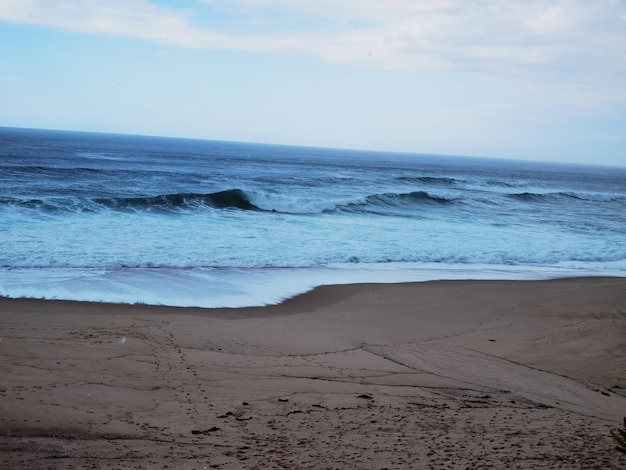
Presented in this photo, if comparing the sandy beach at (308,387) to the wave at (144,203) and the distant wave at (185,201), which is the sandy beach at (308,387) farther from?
the distant wave at (185,201)

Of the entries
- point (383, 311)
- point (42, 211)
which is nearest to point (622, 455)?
point (383, 311)

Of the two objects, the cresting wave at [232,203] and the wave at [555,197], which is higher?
the wave at [555,197]

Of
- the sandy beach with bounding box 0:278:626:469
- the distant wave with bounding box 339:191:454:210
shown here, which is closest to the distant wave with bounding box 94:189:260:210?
the distant wave with bounding box 339:191:454:210

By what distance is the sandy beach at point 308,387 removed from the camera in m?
A: 4.48

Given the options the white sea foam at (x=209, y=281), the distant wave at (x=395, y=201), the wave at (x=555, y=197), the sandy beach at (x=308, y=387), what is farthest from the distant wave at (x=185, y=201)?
the wave at (x=555, y=197)

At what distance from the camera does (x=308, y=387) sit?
20.1ft

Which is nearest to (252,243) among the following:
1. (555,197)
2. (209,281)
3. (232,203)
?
(209,281)

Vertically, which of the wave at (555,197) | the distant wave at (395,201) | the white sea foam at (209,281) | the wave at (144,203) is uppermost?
the wave at (555,197)

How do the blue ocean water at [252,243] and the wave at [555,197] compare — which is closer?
the blue ocean water at [252,243]

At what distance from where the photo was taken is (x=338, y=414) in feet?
17.6

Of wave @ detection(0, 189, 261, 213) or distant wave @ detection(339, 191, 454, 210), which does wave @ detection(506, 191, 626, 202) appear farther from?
wave @ detection(0, 189, 261, 213)

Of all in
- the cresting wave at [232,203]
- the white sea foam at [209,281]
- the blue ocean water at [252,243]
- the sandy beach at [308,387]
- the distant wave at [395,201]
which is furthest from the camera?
the distant wave at [395,201]

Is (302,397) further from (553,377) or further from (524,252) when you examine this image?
(524,252)

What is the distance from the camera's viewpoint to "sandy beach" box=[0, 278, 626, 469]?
4480mm
